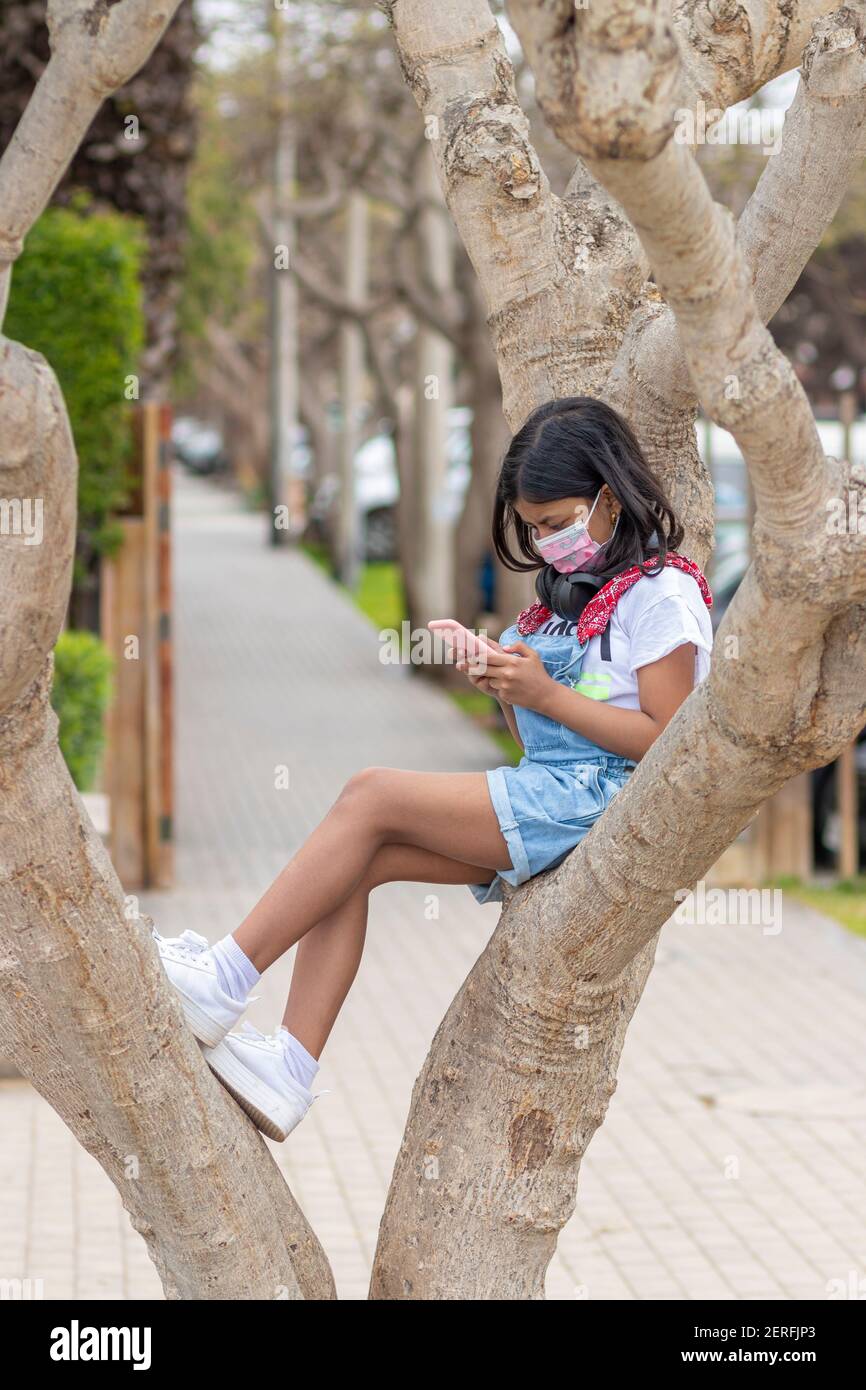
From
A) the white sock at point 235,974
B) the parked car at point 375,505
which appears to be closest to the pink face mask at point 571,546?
the white sock at point 235,974

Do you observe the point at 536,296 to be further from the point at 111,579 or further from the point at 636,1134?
the point at 111,579

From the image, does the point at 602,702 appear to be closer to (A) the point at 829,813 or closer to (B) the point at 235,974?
(B) the point at 235,974

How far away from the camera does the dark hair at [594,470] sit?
3.12m

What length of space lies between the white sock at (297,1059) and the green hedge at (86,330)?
660 cm

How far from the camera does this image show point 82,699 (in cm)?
870

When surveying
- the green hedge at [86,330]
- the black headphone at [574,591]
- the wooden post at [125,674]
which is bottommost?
the wooden post at [125,674]

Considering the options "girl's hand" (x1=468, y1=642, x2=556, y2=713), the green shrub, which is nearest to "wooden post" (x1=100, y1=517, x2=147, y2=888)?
the green shrub

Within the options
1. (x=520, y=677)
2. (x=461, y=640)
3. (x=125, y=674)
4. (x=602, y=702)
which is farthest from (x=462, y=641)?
(x=125, y=674)

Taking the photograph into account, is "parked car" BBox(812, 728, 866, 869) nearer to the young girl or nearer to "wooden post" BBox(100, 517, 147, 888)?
"wooden post" BBox(100, 517, 147, 888)

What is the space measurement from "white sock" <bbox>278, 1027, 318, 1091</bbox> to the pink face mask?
962mm

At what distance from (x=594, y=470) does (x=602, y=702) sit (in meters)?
0.40

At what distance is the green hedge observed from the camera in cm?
946

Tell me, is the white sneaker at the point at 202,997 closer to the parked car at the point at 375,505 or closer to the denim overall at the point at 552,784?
the denim overall at the point at 552,784
